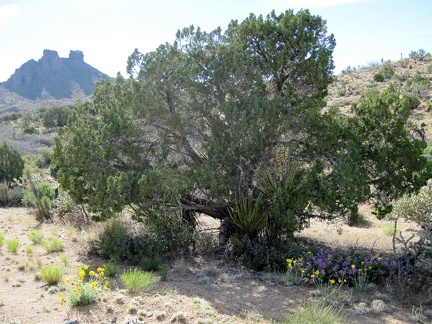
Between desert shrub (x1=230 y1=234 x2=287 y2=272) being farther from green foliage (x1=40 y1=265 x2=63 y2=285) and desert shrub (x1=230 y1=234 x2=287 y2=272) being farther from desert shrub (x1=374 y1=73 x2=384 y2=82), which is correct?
desert shrub (x1=374 y1=73 x2=384 y2=82)

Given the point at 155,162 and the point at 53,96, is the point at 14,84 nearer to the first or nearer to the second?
the point at 53,96

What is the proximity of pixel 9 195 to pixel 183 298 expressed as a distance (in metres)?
10.7

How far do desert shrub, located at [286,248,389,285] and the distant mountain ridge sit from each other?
80.3m

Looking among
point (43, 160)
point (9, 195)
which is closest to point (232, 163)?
point (9, 195)

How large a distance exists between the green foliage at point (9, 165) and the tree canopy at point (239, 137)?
7998 mm

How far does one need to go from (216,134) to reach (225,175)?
0.88 m

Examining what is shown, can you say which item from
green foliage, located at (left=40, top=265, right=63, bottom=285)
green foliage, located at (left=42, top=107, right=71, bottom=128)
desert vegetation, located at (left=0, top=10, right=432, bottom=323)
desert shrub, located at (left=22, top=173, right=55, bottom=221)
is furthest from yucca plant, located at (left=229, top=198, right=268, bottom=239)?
green foliage, located at (left=42, top=107, right=71, bottom=128)

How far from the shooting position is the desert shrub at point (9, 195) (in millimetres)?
14109

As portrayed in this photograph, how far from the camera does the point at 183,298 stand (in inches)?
237

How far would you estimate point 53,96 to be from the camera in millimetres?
82688

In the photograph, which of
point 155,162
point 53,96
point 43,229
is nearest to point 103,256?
point 155,162

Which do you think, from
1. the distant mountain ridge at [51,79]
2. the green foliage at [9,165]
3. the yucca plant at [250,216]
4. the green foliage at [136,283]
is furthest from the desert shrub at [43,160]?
the distant mountain ridge at [51,79]

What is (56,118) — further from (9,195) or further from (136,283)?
(136,283)

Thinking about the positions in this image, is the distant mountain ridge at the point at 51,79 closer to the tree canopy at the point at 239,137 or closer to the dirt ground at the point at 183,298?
the tree canopy at the point at 239,137
